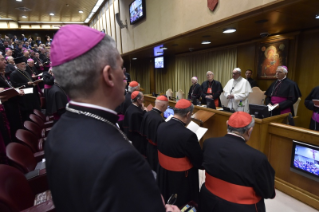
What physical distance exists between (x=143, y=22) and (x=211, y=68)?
3.37 m

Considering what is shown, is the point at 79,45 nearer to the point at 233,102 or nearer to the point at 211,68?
the point at 233,102

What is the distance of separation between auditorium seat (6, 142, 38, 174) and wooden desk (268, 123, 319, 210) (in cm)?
316

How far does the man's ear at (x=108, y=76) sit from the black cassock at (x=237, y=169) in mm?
1205

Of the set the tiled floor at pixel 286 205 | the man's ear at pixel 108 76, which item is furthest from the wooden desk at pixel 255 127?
the man's ear at pixel 108 76

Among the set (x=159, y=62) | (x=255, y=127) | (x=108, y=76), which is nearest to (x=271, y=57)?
(x=255, y=127)

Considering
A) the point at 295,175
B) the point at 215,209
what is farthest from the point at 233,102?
the point at 215,209

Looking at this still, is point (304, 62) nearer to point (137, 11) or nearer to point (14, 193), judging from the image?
point (137, 11)

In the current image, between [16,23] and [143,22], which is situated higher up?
[16,23]

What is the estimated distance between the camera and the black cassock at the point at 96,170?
0.47 metres

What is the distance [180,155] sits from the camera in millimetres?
1872

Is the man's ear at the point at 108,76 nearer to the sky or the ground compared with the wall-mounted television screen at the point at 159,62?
nearer to the ground

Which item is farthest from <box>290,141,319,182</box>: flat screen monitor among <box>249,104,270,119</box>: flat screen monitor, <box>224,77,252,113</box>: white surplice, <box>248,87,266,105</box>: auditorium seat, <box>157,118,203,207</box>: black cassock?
<box>248,87,266,105</box>: auditorium seat

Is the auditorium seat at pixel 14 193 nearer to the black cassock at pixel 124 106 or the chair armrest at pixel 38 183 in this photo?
the chair armrest at pixel 38 183

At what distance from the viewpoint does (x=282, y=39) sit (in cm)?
476
